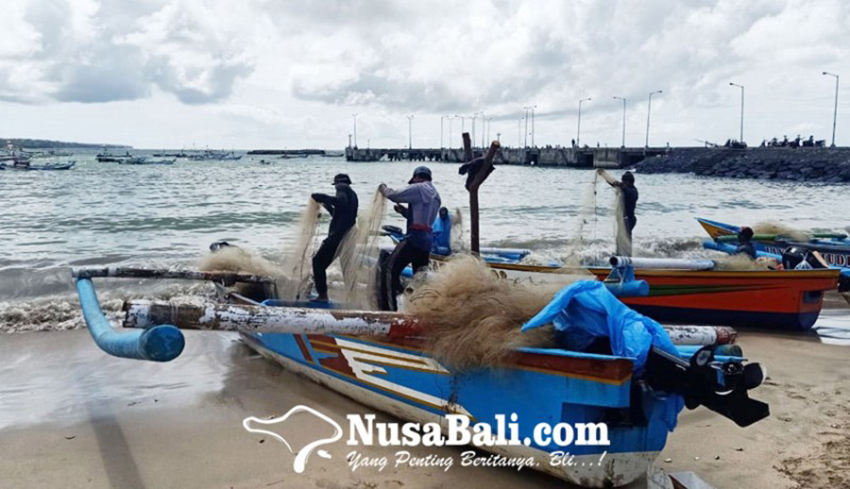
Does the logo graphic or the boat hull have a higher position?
the boat hull

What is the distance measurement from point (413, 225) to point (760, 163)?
51.8 meters

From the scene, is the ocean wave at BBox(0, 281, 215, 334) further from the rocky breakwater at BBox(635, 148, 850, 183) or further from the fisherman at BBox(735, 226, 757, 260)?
the rocky breakwater at BBox(635, 148, 850, 183)

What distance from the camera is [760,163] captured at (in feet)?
166

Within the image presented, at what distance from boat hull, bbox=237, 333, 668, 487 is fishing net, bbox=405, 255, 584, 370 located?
0.14 m

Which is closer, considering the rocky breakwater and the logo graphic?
the logo graphic

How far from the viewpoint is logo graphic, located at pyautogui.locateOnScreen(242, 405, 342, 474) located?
4.78 meters

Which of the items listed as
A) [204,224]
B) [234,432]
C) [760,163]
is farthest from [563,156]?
[234,432]

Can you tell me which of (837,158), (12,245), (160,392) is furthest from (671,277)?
(837,158)

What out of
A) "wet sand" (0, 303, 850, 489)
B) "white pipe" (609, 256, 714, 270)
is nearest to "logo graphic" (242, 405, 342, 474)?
"wet sand" (0, 303, 850, 489)

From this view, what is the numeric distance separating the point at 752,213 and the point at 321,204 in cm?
2497

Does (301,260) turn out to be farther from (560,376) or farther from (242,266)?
(560,376)

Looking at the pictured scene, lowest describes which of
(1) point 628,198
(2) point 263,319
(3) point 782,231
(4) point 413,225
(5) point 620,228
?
(3) point 782,231

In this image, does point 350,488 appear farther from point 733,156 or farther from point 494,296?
point 733,156

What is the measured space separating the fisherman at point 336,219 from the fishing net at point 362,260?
0.08 meters
